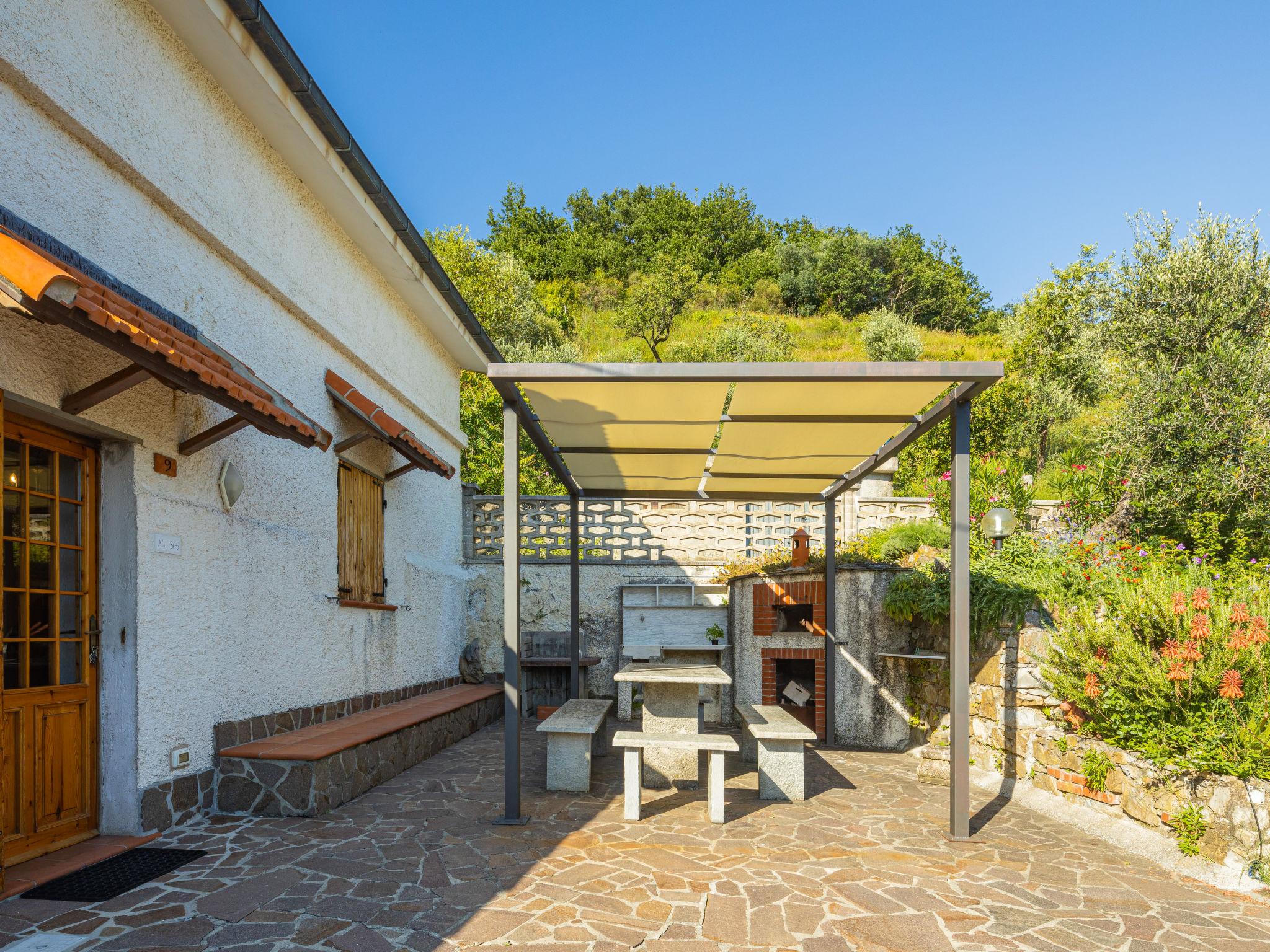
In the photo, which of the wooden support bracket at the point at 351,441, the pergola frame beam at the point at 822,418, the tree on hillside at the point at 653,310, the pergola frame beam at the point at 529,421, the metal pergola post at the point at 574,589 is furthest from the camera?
the tree on hillside at the point at 653,310

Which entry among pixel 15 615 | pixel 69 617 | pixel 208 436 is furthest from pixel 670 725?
pixel 15 615

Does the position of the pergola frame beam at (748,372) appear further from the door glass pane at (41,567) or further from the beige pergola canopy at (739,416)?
the door glass pane at (41,567)

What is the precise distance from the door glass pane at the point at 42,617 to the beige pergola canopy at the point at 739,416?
9.44ft

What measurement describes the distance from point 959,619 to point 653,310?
28629mm

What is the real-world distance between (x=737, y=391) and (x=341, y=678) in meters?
4.93

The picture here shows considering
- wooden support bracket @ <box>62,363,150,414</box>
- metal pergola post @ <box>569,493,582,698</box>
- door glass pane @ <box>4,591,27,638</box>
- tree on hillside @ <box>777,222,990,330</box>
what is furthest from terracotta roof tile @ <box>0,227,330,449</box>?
tree on hillside @ <box>777,222,990,330</box>

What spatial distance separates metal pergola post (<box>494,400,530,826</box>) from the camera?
216 inches

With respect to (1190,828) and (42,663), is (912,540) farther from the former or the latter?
(42,663)

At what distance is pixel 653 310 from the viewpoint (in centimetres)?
3291

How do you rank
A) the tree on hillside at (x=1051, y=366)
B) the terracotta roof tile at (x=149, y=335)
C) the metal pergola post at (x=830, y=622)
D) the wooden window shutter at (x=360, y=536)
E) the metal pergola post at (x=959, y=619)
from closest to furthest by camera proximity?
the terracotta roof tile at (x=149, y=335) → the metal pergola post at (x=959, y=619) → the wooden window shutter at (x=360, y=536) → the metal pergola post at (x=830, y=622) → the tree on hillside at (x=1051, y=366)

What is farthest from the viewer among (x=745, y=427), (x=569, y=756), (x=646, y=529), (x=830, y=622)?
(x=646, y=529)

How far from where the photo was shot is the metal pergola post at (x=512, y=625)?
18.0ft

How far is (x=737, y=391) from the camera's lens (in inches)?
227

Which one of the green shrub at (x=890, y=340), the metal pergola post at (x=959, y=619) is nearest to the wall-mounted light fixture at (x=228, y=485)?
the metal pergola post at (x=959, y=619)
